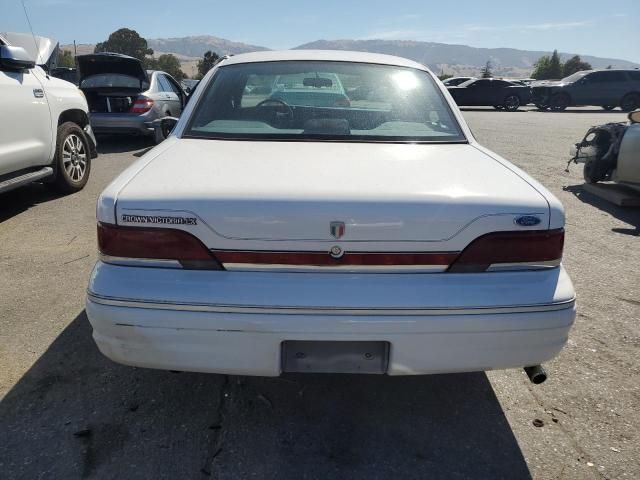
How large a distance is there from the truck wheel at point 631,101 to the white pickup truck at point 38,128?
23.3m

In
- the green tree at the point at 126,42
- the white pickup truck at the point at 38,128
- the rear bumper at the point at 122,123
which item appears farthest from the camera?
the green tree at the point at 126,42

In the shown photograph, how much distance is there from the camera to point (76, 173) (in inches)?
244

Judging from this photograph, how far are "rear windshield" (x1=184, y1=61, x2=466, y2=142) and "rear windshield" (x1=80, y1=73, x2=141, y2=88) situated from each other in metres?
7.36

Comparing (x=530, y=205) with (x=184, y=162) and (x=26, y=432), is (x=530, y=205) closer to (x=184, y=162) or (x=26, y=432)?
(x=184, y=162)

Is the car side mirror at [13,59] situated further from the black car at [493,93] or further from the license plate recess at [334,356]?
the black car at [493,93]

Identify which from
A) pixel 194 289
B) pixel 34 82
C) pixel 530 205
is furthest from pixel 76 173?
pixel 530 205

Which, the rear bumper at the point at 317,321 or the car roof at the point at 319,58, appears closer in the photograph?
the rear bumper at the point at 317,321

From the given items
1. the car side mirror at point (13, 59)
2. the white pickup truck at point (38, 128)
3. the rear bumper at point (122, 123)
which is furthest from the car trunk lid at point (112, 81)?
the car side mirror at point (13, 59)

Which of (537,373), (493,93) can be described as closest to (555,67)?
(493,93)

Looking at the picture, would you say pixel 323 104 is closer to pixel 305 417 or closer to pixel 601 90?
pixel 305 417

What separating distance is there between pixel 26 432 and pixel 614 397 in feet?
9.05

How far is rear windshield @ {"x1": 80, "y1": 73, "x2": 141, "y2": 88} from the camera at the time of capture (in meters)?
9.68

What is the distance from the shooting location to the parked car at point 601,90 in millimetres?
22328

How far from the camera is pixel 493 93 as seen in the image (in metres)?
23.1
